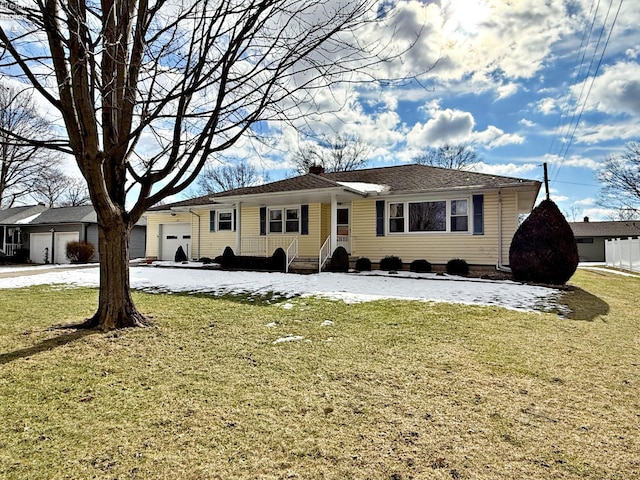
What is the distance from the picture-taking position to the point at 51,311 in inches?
237

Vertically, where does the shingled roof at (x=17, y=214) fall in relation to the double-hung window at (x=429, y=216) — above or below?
above

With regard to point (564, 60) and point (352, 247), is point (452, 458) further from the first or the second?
point (564, 60)

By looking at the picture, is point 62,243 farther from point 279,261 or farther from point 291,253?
point 291,253

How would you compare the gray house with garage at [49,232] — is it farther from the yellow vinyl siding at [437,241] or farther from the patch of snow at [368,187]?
the yellow vinyl siding at [437,241]

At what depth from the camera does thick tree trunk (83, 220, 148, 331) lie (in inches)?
189

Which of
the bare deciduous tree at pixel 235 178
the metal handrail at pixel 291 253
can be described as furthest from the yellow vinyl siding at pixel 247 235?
the bare deciduous tree at pixel 235 178

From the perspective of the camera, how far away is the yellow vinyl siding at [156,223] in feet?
64.2

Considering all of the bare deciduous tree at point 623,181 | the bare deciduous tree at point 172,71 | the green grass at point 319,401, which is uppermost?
the bare deciduous tree at point 623,181

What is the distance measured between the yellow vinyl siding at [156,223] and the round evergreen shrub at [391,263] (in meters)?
11.4

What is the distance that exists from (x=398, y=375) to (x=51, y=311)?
19.4ft

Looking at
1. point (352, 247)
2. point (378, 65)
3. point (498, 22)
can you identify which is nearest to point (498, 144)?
point (352, 247)

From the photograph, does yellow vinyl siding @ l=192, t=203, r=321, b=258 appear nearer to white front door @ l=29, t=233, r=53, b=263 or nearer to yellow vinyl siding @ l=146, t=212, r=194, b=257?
yellow vinyl siding @ l=146, t=212, r=194, b=257

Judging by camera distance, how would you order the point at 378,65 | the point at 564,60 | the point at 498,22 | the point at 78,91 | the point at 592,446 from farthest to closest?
the point at 564,60 → the point at 498,22 → the point at 378,65 → the point at 78,91 → the point at 592,446

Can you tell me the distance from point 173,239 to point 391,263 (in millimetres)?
12668
